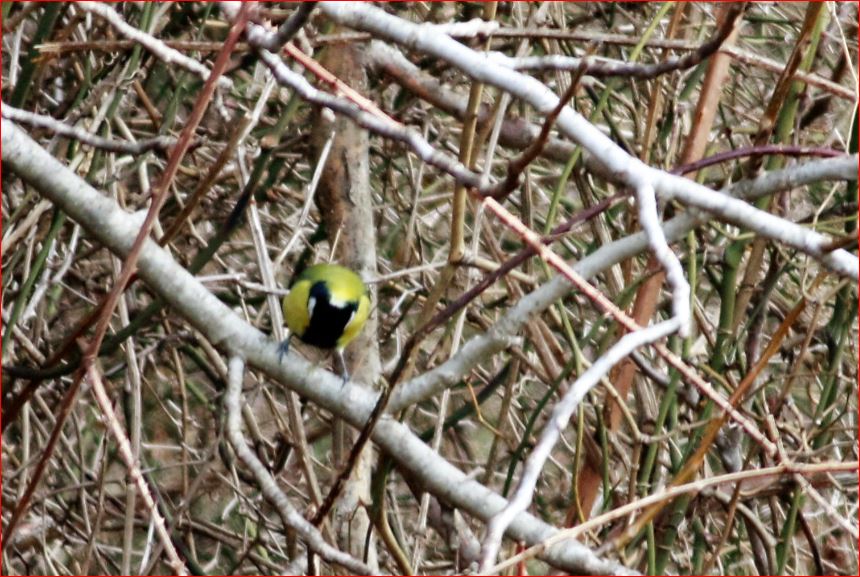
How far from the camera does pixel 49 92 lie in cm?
344

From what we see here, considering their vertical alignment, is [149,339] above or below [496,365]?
below

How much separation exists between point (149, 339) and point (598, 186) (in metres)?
1.44

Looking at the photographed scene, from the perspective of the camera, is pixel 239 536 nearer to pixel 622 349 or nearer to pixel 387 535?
pixel 387 535

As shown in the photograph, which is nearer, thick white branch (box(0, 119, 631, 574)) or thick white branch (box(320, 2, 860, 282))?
thick white branch (box(320, 2, 860, 282))

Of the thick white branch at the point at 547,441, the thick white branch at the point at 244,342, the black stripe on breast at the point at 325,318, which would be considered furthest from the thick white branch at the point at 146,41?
the black stripe on breast at the point at 325,318

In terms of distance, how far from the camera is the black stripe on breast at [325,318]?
3229 mm

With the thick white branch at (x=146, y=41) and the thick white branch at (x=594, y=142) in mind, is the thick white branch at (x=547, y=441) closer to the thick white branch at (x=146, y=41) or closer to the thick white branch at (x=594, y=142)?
the thick white branch at (x=594, y=142)

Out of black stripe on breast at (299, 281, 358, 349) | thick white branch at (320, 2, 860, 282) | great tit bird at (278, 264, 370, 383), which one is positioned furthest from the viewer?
black stripe on breast at (299, 281, 358, 349)

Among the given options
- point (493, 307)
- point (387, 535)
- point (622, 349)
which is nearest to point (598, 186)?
point (493, 307)

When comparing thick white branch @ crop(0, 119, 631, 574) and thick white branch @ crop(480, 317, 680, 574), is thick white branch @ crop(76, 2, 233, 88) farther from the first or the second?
thick white branch @ crop(480, 317, 680, 574)

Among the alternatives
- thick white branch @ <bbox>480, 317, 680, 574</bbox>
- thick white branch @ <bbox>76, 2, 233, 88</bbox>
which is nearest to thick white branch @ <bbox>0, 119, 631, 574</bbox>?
thick white branch @ <bbox>76, 2, 233, 88</bbox>

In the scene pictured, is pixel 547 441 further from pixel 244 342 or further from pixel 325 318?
pixel 325 318

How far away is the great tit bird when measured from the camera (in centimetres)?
311

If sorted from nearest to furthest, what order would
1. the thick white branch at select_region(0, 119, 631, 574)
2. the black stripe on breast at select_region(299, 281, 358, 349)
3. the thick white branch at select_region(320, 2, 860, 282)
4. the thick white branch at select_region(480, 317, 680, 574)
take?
the thick white branch at select_region(480, 317, 680, 574) < the thick white branch at select_region(320, 2, 860, 282) < the thick white branch at select_region(0, 119, 631, 574) < the black stripe on breast at select_region(299, 281, 358, 349)
